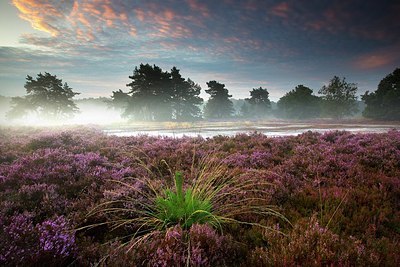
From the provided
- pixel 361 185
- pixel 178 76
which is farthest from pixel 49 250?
pixel 178 76

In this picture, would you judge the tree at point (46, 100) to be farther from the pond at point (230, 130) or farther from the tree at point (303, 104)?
the tree at point (303, 104)

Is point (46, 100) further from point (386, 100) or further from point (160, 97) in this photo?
point (386, 100)

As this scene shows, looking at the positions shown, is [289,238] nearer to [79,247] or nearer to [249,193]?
[249,193]

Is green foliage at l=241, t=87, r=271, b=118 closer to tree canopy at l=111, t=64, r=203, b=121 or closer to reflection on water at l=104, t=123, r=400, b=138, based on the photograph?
tree canopy at l=111, t=64, r=203, b=121

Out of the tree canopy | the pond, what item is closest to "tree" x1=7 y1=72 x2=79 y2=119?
the tree canopy

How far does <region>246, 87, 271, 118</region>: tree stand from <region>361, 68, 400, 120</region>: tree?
124 feet

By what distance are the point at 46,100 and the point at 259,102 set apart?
77.1 metres

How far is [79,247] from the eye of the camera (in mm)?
3117

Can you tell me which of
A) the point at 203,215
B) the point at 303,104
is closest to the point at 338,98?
the point at 303,104

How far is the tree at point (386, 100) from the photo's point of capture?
5979 cm

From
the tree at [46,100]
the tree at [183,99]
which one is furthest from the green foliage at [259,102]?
the tree at [46,100]

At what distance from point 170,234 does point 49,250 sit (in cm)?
144

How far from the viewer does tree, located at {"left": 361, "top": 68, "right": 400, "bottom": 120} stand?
5979 cm

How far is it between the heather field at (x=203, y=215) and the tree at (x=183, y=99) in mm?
63462
